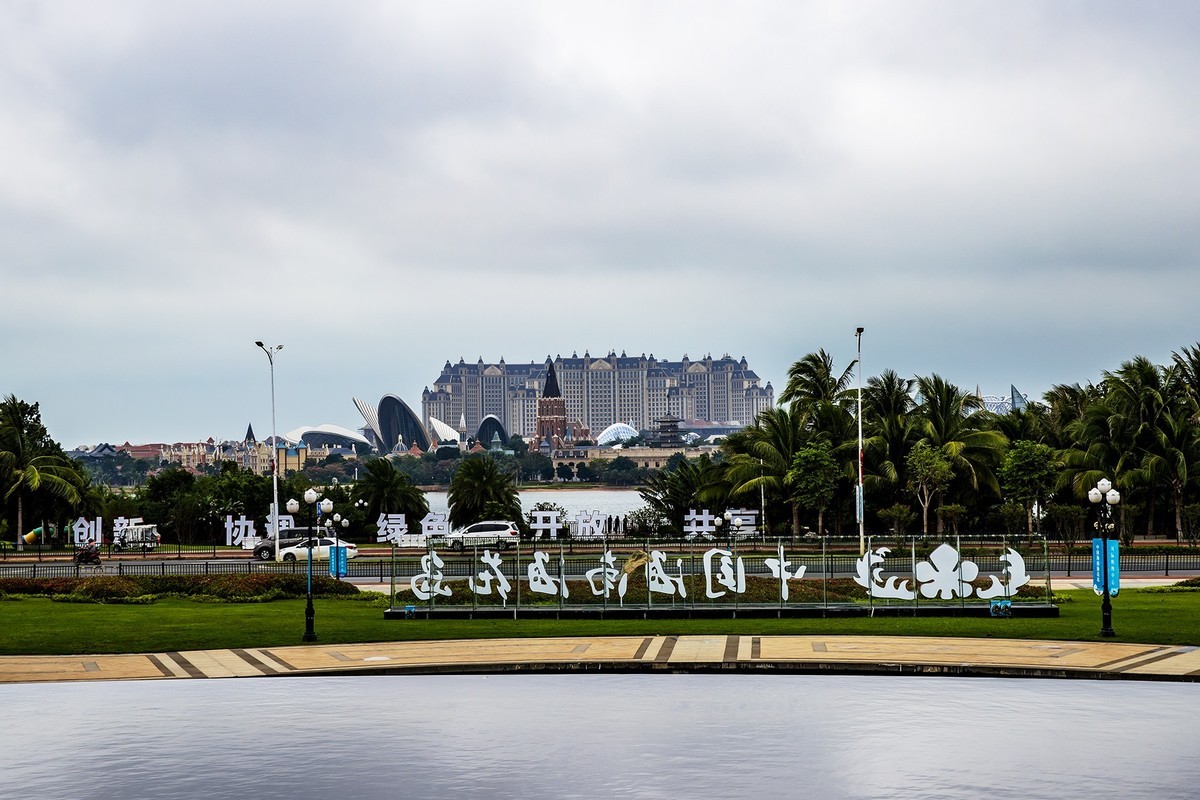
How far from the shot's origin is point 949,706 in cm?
2358

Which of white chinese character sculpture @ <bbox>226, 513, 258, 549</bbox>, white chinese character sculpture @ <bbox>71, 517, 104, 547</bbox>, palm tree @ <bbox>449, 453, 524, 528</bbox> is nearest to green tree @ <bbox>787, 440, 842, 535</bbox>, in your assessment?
palm tree @ <bbox>449, 453, 524, 528</bbox>

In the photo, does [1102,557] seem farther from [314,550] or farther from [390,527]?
[390,527]

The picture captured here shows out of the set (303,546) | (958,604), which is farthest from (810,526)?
(958,604)

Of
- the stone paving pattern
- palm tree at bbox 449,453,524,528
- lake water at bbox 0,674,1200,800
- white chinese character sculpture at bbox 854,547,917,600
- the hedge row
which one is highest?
palm tree at bbox 449,453,524,528

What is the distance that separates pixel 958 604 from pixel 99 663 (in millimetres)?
21927

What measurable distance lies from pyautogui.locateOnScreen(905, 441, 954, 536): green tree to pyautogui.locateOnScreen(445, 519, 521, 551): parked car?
2098cm

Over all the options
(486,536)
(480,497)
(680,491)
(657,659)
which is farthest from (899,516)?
(657,659)

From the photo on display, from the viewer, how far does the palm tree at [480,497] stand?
75.2m

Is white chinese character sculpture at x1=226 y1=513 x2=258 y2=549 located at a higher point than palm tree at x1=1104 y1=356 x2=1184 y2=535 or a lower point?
lower

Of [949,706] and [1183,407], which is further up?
[1183,407]

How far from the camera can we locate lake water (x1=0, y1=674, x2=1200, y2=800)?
1864 cm

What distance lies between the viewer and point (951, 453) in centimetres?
6812

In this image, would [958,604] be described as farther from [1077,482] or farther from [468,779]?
[1077,482]

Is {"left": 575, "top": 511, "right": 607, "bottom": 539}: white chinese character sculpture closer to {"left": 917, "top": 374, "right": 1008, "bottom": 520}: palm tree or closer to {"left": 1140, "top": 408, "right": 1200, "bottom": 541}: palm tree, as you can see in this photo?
{"left": 917, "top": 374, "right": 1008, "bottom": 520}: palm tree
